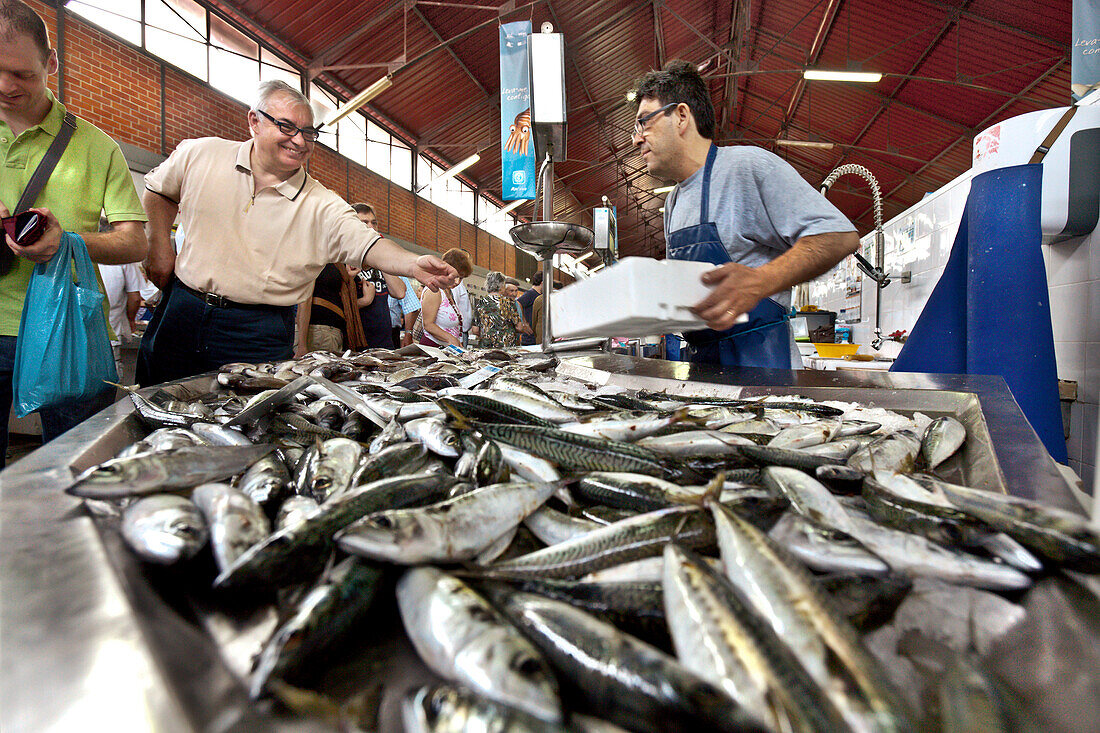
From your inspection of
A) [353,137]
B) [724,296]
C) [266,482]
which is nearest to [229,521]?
[266,482]

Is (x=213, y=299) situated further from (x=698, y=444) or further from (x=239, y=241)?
(x=698, y=444)

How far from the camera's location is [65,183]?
239 cm

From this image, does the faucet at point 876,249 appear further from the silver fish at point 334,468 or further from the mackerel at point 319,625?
the mackerel at point 319,625

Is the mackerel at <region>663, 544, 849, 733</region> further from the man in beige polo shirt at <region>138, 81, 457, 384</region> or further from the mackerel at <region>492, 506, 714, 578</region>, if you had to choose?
the man in beige polo shirt at <region>138, 81, 457, 384</region>

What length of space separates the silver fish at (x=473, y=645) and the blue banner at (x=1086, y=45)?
4740 millimetres

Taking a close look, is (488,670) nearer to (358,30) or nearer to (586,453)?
(586,453)

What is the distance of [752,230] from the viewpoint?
2844 mm

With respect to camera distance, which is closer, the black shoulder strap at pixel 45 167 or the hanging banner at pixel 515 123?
the black shoulder strap at pixel 45 167

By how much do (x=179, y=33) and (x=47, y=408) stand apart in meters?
10.3

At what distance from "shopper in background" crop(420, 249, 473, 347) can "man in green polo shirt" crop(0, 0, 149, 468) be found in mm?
3395

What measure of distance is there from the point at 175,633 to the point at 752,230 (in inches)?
116

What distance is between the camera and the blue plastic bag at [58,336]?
2.15m

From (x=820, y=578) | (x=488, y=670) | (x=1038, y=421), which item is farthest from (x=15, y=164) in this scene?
(x=1038, y=421)

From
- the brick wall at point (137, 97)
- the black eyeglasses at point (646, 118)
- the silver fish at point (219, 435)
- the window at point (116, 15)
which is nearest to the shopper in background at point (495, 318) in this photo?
the black eyeglasses at point (646, 118)
